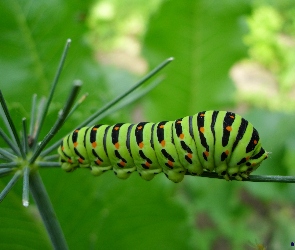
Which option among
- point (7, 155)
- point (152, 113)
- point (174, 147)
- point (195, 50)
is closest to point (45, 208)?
point (7, 155)

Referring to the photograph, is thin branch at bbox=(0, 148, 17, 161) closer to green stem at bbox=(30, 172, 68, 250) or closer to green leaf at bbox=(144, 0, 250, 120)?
green stem at bbox=(30, 172, 68, 250)

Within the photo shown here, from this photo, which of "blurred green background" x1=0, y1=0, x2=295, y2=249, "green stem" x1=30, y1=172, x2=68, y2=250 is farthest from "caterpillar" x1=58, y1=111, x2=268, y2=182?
"blurred green background" x1=0, y1=0, x2=295, y2=249

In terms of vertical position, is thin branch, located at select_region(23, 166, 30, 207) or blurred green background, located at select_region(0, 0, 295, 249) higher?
blurred green background, located at select_region(0, 0, 295, 249)

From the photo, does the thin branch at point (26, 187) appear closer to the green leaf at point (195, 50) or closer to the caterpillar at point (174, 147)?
the caterpillar at point (174, 147)

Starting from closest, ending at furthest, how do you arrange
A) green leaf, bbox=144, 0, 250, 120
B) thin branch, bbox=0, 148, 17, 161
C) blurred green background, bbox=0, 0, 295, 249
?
thin branch, bbox=0, 148, 17, 161, blurred green background, bbox=0, 0, 295, 249, green leaf, bbox=144, 0, 250, 120

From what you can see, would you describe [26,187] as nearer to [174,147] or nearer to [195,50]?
Answer: [174,147]

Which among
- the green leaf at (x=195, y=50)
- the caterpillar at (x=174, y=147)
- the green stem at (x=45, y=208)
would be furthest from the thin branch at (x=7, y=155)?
the green leaf at (x=195, y=50)

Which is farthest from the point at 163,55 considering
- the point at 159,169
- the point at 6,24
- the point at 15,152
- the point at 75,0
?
the point at 15,152
